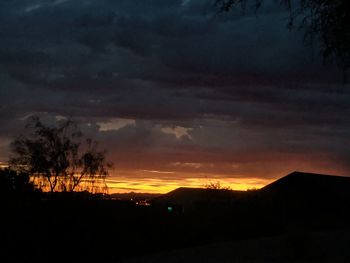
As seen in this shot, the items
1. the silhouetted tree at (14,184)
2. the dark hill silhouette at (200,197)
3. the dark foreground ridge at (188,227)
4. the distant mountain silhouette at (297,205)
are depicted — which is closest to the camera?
the dark foreground ridge at (188,227)

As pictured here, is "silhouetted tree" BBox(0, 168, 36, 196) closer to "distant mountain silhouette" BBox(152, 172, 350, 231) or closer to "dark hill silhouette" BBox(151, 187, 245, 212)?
"distant mountain silhouette" BBox(152, 172, 350, 231)

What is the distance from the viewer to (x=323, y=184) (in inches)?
1762

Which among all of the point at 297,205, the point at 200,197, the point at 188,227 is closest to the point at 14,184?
the point at 188,227

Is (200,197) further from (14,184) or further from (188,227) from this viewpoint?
(14,184)

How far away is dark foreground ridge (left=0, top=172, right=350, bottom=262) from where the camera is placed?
95.0ft

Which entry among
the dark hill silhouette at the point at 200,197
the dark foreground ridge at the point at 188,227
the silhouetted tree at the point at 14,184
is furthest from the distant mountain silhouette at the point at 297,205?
the silhouetted tree at the point at 14,184

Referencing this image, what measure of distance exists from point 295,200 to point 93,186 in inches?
578

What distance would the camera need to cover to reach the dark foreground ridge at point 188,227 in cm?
2897

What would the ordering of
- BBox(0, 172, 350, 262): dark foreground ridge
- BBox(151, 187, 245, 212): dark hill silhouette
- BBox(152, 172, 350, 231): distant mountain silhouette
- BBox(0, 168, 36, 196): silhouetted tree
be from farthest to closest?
BBox(151, 187, 245, 212): dark hill silhouette, BBox(152, 172, 350, 231): distant mountain silhouette, BBox(0, 168, 36, 196): silhouetted tree, BBox(0, 172, 350, 262): dark foreground ridge

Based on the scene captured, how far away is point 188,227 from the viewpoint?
43.9 metres

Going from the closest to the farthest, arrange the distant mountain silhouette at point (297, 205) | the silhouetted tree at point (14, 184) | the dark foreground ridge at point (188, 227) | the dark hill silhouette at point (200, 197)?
the dark foreground ridge at point (188, 227) < the silhouetted tree at point (14, 184) < the distant mountain silhouette at point (297, 205) < the dark hill silhouette at point (200, 197)

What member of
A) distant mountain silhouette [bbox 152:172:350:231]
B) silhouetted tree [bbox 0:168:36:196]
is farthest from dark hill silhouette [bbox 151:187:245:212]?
silhouetted tree [bbox 0:168:36:196]

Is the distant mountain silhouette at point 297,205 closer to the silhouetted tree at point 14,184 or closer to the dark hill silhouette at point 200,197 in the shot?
the dark hill silhouette at point 200,197

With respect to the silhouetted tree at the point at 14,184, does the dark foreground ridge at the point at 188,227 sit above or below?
below
